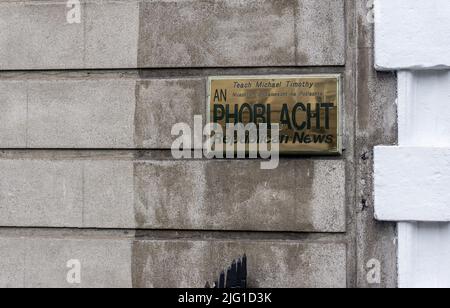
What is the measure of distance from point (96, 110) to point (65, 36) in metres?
0.79

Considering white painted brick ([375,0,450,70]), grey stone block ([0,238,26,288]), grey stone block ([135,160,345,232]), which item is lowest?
grey stone block ([0,238,26,288])

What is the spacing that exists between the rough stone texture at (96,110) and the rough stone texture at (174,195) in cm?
22

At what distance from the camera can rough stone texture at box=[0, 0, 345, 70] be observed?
512 cm

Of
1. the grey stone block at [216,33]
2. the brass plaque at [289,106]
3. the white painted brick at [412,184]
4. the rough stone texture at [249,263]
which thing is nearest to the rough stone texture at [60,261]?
the rough stone texture at [249,263]

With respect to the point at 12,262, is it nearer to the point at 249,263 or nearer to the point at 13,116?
the point at 13,116

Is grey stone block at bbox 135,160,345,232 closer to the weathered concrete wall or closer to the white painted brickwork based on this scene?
the weathered concrete wall

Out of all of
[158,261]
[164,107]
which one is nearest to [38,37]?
[164,107]

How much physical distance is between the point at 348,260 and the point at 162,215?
5.73 feet

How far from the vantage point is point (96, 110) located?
5.34 metres

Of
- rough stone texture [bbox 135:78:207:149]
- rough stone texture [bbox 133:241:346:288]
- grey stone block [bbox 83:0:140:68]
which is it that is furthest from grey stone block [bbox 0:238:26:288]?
grey stone block [bbox 83:0:140:68]

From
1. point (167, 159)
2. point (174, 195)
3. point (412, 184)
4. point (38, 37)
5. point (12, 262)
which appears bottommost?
point (12, 262)

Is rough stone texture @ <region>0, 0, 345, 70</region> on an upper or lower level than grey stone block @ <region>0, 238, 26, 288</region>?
upper
